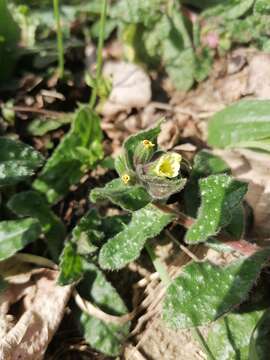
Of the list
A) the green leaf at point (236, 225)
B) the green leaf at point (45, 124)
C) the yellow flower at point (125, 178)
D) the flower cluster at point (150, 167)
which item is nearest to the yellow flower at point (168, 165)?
the flower cluster at point (150, 167)

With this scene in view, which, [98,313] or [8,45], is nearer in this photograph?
[98,313]

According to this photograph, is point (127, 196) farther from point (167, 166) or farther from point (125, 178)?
point (167, 166)

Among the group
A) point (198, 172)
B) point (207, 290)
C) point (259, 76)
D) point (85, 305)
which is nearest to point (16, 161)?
point (85, 305)

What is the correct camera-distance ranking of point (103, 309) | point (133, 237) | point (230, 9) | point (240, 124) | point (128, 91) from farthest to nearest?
point (128, 91)
point (230, 9)
point (240, 124)
point (103, 309)
point (133, 237)

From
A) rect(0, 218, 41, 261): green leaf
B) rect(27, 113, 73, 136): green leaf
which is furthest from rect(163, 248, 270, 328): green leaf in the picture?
rect(27, 113, 73, 136): green leaf

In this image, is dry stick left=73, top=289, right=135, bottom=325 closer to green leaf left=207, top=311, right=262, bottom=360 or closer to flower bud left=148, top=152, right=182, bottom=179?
green leaf left=207, top=311, right=262, bottom=360

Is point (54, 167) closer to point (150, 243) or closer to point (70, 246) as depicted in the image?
point (70, 246)

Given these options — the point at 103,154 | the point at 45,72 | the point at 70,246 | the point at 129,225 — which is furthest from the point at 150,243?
the point at 45,72
